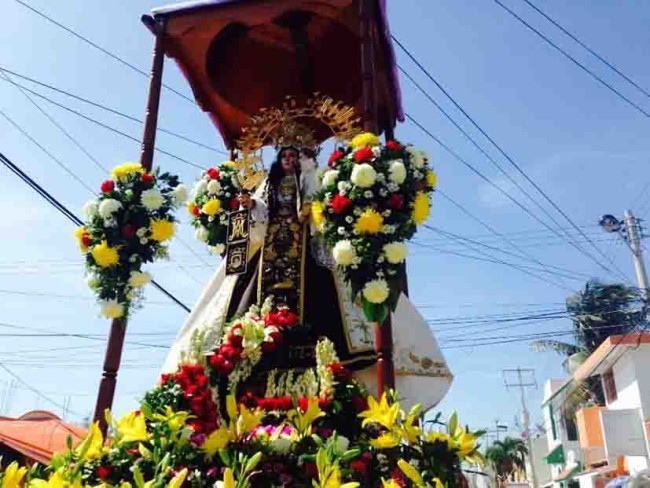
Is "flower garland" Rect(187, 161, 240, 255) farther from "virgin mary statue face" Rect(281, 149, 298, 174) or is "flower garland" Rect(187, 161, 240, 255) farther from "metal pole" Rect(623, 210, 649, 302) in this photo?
"metal pole" Rect(623, 210, 649, 302)

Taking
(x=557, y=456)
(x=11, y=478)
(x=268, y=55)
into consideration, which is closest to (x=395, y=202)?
(x=11, y=478)

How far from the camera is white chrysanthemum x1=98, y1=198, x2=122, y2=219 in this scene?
17.1ft

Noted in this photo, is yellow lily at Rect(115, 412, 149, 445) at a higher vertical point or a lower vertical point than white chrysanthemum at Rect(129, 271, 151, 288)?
lower

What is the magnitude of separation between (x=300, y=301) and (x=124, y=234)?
5.12 feet

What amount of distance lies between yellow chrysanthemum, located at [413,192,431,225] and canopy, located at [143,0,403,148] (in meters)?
1.80

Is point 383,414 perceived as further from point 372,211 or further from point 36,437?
point 36,437

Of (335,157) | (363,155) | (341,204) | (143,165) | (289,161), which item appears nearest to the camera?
(341,204)

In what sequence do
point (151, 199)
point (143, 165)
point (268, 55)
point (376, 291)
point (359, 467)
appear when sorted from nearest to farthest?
point (359, 467)
point (376, 291)
point (151, 199)
point (143, 165)
point (268, 55)

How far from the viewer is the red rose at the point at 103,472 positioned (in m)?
3.78

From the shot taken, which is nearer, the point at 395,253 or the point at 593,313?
the point at 395,253

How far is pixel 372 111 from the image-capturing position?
5.13 meters

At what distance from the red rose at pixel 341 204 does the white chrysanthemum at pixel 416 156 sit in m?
0.65

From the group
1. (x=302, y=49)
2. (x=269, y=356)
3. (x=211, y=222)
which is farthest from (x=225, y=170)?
(x=269, y=356)

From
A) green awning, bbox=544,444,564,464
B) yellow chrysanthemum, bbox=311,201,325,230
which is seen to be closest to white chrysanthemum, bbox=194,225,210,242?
yellow chrysanthemum, bbox=311,201,325,230
